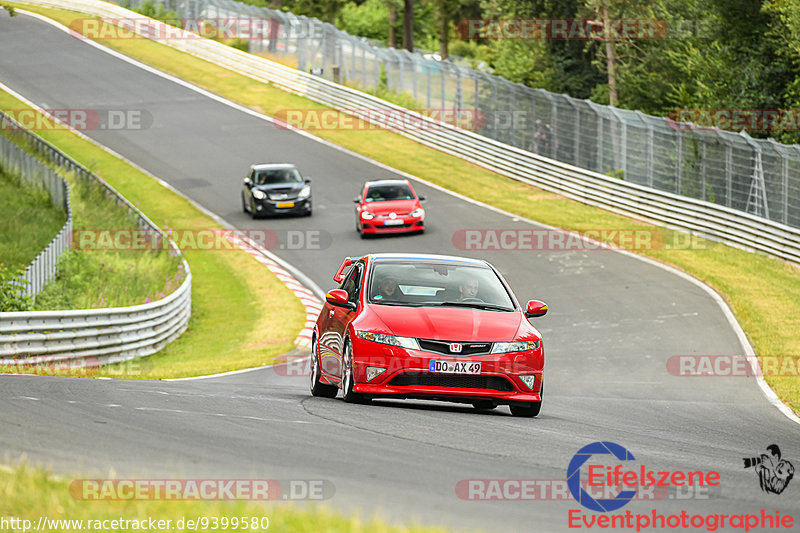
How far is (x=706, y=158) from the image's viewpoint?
30891mm

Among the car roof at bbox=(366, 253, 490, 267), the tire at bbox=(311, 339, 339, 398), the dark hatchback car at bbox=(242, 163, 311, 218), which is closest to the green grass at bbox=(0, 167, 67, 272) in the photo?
the dark hatchback car at bbox=(242, 163, 311, 218)

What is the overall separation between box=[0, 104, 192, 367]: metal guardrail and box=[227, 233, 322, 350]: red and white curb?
2540 mm

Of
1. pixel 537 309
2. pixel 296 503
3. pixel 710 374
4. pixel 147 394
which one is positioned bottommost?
pixel 710 374

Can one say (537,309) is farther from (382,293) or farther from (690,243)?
(690,243)

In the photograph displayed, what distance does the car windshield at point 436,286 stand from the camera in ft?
36.7

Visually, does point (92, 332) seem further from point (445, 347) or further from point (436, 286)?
point (445, 347)

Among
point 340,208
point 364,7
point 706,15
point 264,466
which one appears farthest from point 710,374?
point 364,7

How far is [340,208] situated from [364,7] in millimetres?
65253

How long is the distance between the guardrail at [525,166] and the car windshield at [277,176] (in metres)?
8.50

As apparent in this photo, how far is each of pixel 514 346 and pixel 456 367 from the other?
63cm

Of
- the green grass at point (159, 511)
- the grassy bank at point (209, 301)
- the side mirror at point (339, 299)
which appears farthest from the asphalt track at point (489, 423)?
the grassy bank at point (209, 301)

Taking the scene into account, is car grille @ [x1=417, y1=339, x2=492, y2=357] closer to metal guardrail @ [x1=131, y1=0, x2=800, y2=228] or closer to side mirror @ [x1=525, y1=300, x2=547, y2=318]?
side mirror @ [x1=525, y1=300, x2=547, y2=318]

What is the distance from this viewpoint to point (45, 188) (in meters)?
32.1

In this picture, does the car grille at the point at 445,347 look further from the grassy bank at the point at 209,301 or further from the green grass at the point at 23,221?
the green grass at the point at 23,221
